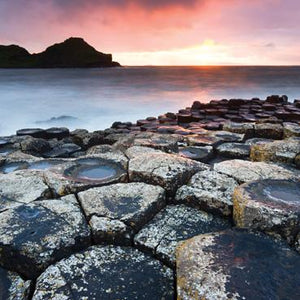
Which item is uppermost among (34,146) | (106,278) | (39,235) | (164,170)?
(164,170)

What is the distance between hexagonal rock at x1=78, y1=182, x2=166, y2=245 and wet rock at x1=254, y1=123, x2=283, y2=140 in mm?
2895

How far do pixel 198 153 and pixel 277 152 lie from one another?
86cm

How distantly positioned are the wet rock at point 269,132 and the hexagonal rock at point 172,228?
9.47 ft

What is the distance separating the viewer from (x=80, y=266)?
1.54 metres

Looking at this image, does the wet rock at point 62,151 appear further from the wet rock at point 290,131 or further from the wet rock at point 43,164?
the wet rock at point 290,131

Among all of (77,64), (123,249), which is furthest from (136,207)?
(77,64)

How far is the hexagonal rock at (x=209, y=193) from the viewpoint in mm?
1956

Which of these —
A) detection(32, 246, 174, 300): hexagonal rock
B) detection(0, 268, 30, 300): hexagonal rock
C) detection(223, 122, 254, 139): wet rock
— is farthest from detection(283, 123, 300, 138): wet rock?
detection(0, 268, 30, 300): hexagonal rock

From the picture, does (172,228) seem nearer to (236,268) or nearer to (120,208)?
(120,208)

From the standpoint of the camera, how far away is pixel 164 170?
224 cm

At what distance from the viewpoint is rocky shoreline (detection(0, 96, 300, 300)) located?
1.39 metres

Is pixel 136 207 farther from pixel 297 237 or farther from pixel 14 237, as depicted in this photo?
pixel 297 237

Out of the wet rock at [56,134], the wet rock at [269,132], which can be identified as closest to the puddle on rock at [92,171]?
the wet rock at [269,132]

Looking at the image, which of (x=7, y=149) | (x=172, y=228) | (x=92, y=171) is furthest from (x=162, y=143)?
(x=7, y=149)
